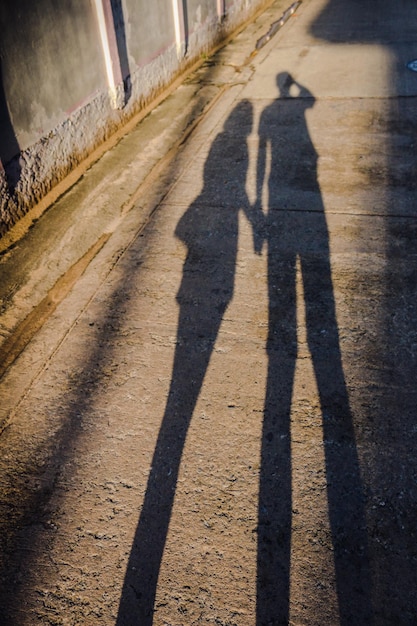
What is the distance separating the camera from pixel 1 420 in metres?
2.96

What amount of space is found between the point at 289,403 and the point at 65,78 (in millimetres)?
4595

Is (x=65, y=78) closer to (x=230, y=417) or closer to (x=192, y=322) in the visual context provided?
(x=192, y=322)

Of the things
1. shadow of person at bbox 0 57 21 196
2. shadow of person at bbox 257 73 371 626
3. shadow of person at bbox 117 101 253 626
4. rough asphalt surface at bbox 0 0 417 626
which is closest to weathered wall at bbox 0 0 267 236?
shadow of person at bbox 0 57 21 196

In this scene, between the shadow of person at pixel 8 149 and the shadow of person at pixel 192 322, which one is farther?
the shadow of person at pixel 8 149

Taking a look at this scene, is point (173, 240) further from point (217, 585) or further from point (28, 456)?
point (217, 585)

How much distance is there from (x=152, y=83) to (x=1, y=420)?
242 inches

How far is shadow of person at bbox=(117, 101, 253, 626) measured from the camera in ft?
7.41

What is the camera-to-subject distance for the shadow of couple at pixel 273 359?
221 centimetres

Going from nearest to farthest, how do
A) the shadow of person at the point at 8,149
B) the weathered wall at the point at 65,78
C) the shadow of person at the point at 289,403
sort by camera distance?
the shadow of person at the point at 289,403 → the shadow of person at the point at 8,149 → the weathered wall at the point at 65,78

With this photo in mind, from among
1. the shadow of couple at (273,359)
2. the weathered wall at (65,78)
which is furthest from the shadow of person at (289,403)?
the weathered wall at (65,78)

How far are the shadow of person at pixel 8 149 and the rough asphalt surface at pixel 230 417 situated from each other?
1.19 m

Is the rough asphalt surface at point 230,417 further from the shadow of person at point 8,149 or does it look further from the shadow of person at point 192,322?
the shadow of person at point 8,149

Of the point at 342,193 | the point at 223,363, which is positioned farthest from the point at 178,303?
the point at 342,193

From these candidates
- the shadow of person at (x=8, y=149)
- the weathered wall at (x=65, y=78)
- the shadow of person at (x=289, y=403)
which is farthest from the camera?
the weathered wall at (x=65, y=78)
